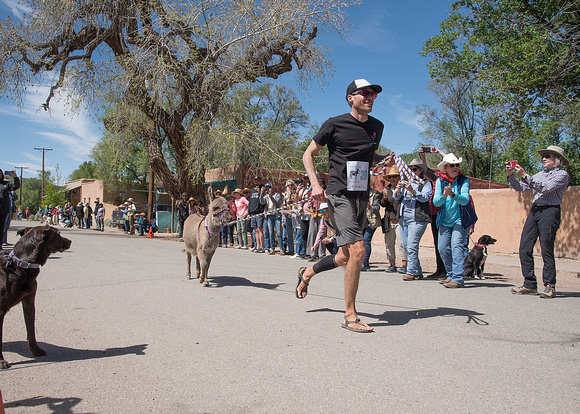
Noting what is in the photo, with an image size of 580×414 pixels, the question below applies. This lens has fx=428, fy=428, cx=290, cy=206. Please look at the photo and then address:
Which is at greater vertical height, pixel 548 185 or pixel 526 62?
pixel 526 62

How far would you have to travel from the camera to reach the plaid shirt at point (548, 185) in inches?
254

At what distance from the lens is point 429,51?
2223cm

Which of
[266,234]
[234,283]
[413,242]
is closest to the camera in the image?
[234,283]

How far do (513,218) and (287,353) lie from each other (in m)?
14.1

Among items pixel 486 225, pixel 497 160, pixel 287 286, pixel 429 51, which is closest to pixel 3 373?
pixel 287 286

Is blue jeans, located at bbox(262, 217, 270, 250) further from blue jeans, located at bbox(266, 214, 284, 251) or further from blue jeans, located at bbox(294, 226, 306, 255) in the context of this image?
blue jeans, located at bbox(294, 226, 306, 255)

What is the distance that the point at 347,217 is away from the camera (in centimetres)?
455

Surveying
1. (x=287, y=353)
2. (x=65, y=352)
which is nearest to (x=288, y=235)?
(x=287, y=353)

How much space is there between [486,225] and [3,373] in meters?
16.0

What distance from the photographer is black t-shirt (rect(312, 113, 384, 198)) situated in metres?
4.66

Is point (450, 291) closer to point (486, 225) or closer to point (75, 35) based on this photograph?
point (486, 225)

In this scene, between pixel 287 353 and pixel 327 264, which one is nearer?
pixel 287 353

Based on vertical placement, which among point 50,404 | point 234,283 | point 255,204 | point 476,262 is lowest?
point 50,404

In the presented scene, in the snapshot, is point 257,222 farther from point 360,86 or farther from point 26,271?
point 26,271
